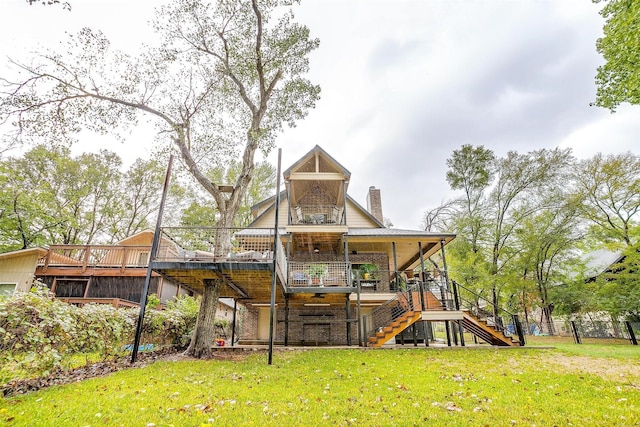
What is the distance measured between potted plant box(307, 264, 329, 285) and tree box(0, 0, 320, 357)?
14.8 feet

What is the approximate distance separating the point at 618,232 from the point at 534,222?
4276 millimetres

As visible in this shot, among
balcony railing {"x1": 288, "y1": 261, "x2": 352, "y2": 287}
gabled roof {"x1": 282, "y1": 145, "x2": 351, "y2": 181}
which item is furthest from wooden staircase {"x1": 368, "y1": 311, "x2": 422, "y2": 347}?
gabled roof {"x1": 282, "y1": 145, "x2": 351, "y2": 181}

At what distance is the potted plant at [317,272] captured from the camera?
12.6m

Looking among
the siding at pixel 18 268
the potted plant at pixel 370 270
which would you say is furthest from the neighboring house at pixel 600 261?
the siding at pixel 18 268

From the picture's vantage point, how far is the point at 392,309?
14.4 metres

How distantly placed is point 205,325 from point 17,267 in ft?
47.1

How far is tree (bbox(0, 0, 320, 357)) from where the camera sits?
31.6 ft

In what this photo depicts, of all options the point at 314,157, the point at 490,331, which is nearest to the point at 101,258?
the point at 314,157

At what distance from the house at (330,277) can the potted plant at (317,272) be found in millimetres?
46

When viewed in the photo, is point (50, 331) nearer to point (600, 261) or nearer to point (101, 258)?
point (101, 258)

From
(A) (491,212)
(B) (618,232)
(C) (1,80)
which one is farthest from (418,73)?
(C) (1,80)

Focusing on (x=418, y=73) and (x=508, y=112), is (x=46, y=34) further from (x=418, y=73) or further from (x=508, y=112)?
(x=508, y=112)

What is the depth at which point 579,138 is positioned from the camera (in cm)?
2461

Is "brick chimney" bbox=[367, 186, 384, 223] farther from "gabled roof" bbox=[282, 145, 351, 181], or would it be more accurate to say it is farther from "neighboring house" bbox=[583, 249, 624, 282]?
"neighboring house" bbox=[583, 249, 624, 282]
